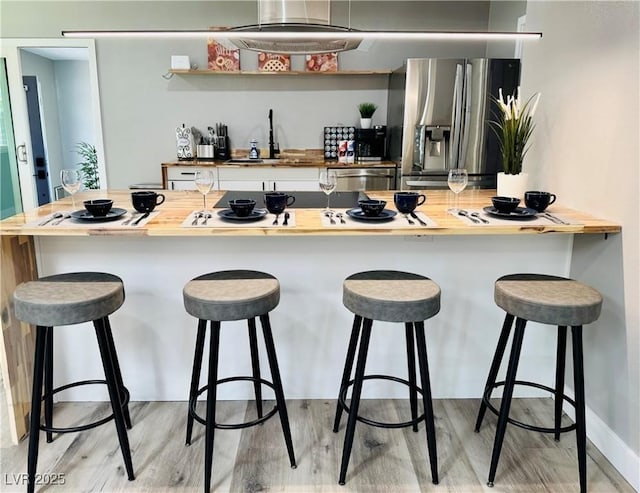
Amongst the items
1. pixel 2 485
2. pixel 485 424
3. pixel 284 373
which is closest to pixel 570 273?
pixel 485 424

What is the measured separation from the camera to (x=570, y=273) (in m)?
2.28

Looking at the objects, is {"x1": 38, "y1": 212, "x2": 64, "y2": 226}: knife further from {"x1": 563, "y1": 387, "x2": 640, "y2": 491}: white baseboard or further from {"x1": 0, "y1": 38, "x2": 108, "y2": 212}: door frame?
{"x1": 0, "y1": 38, "x2": 108, "y2": 212}: door frame

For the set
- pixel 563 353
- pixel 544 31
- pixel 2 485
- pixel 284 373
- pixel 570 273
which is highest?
pixel 544 31

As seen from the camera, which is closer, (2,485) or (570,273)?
(2,485)

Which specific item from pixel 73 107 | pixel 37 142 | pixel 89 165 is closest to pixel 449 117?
pixel 89 165

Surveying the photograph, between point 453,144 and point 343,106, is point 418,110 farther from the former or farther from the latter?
point 343,106

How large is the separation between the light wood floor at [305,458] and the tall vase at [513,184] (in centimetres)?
104

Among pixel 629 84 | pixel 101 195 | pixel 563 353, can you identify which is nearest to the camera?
pixel 629 84

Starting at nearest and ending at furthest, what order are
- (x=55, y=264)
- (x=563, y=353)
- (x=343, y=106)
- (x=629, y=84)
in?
(x=629, y=84)
(x=563, y=353)
(x=55, y=264)
(x=343, y=106)

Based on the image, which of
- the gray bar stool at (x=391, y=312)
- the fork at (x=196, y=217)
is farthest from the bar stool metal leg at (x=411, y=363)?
the fork at (x=196, y=217)

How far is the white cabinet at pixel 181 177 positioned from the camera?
4.45 m

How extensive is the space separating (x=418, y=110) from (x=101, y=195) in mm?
2628

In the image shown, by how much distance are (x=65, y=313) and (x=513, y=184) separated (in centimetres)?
199

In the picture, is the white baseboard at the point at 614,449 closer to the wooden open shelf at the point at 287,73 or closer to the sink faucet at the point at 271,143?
the wooden open shelf at the point at 287,73
